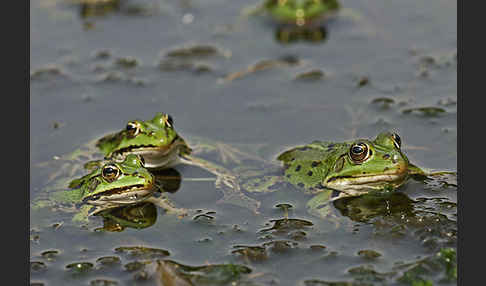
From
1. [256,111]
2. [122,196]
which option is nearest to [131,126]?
[122,196]

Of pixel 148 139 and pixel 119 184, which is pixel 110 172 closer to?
pixel 119 184

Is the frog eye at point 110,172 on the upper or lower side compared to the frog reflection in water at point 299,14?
lower

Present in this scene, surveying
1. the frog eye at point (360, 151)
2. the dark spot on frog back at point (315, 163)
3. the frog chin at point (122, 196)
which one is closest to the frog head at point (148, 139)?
the frog chin at point (122, 196)

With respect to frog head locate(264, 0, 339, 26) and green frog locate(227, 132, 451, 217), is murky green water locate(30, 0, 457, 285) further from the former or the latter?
frog head locate(264, 0, 339, 26)

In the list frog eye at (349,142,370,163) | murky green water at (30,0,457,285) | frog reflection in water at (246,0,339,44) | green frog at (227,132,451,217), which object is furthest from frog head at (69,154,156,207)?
frog reflection in water at (246,0,339,44)

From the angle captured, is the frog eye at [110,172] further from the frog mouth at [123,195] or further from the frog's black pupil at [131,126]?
the frog's black pupil at [131,126]

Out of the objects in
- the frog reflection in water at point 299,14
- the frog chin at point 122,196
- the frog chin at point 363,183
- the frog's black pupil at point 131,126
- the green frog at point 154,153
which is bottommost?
the frog chin at point 122,196

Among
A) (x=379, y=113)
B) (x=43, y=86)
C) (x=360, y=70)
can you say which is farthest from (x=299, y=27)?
(x=43, y=86)
